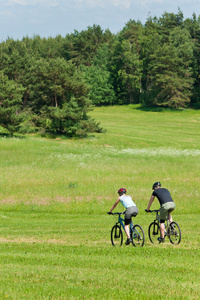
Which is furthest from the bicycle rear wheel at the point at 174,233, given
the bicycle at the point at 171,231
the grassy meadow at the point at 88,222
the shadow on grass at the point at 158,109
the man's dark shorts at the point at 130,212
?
the shadow on grass at the point at 158,109

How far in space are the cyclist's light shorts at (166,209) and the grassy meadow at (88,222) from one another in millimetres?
993

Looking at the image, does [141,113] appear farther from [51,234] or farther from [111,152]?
[51,234]

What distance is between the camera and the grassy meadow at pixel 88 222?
833 centimetres

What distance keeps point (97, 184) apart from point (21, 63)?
225 ft

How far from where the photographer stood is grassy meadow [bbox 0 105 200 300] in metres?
8.33

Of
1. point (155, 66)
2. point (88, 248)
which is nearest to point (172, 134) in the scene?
point (155, 66)

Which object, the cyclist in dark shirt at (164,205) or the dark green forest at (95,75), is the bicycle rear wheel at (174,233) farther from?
the dark green forest at (95,75)

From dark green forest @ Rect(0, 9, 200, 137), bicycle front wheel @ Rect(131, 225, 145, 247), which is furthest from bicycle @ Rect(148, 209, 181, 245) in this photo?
dark green forest @ Rect(0, 9, 200, 137)

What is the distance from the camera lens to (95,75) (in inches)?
5197

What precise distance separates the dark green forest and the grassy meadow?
9.02 m

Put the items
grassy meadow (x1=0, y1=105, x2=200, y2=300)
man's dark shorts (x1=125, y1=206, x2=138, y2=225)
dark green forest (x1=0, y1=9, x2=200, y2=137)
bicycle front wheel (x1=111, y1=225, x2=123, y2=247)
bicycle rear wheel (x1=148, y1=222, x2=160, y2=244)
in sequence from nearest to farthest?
grassy meadow (x1=0, y1=105, x2=200, y2=300) < man's dark shorts (x1=125, y1=206, x2=138, y2=225) < bicycle front wheel (x1=111, y1=225, x2=123, y2=247) < bicycle rear wheel (x1=148, y1=222, x2=160, y2=244) < dark green forest (x1=0, y1=9, x2=200, y2=137)

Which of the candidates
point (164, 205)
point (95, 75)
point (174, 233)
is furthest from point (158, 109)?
point (174, 233)

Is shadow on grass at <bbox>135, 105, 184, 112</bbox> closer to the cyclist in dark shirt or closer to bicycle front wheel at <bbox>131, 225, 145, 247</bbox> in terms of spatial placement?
the cyclist in dark shirt

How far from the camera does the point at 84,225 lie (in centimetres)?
1866
